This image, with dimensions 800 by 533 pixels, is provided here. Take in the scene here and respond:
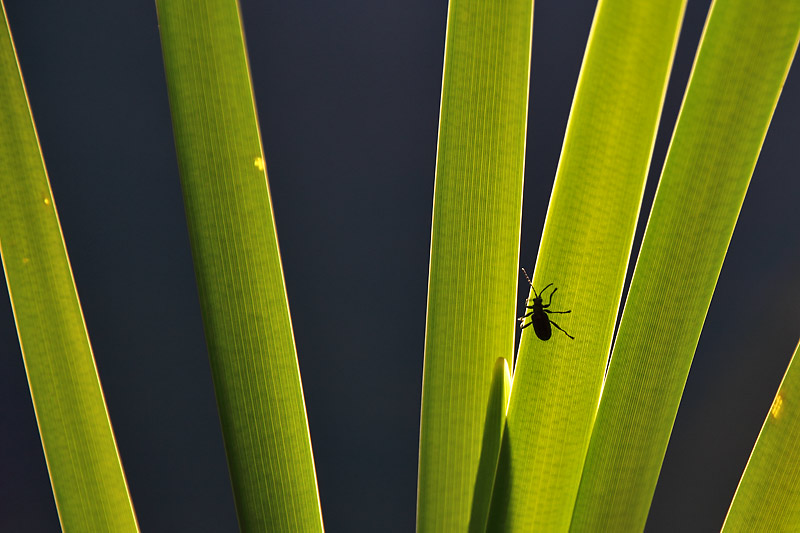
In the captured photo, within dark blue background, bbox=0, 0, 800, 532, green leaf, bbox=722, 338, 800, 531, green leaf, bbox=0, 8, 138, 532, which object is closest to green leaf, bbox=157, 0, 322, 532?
green leaf, bbox=0, 8, 138, 532

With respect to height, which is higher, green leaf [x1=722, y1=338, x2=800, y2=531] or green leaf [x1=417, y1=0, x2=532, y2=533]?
green leaf [x1=417, y1=0, x2=532, y2=533]

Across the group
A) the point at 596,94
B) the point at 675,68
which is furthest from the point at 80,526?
the point at 675,68

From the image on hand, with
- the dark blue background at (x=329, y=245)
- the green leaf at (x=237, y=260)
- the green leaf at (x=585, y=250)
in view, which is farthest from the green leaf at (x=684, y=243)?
the dark blue background at (x=329, y=245)

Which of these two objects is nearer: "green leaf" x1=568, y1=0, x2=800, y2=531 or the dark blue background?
"green leaf" x1=568, y1=0, x2=800, y2=531

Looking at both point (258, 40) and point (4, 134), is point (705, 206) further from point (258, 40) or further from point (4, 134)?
point (258, 40)

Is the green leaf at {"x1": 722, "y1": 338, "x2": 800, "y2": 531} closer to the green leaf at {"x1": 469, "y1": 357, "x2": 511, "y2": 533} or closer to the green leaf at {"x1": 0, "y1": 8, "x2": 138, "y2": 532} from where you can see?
the green leaf at {"x1": 469, "y1": 357, "x2": 511, "y2": 533}

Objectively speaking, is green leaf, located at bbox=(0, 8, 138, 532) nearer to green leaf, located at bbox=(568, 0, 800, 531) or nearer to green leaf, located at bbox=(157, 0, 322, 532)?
green leaf, located at bbox=(157, 0, 322, 532)
